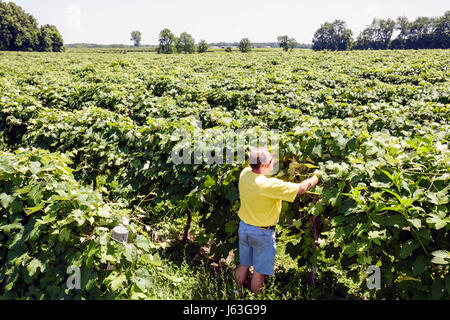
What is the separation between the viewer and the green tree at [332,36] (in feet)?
277

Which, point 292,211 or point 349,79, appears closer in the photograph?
point 292,211

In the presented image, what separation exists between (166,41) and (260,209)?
84.8 metres

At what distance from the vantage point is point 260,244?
3.06 meters

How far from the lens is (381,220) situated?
8.02 ft

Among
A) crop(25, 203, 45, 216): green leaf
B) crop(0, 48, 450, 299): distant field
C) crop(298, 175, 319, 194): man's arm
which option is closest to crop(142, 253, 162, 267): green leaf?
crop(0, 48, 450, 299): distant field

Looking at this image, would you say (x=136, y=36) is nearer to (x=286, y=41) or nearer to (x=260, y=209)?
(x=286, y=41)

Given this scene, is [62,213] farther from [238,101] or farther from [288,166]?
[238,101]

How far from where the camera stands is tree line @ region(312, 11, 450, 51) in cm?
6969

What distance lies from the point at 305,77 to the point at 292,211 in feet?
39.6

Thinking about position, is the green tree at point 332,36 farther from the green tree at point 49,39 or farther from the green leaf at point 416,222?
the green leaf at point 416,222

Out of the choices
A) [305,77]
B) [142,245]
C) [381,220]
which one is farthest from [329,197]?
[305,77]

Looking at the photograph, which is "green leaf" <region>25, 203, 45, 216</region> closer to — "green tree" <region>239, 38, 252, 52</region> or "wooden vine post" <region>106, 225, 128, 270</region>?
"wooden vine post" <region>106, 225, 128, 270</region>

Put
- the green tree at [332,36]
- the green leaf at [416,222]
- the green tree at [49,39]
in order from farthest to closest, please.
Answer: the green tree at [332,36] → the green tree at [49,39] → the green leaf at [416,222]

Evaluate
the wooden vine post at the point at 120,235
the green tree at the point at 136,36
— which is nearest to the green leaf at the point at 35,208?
the wooden vine post at the point at 120,235
